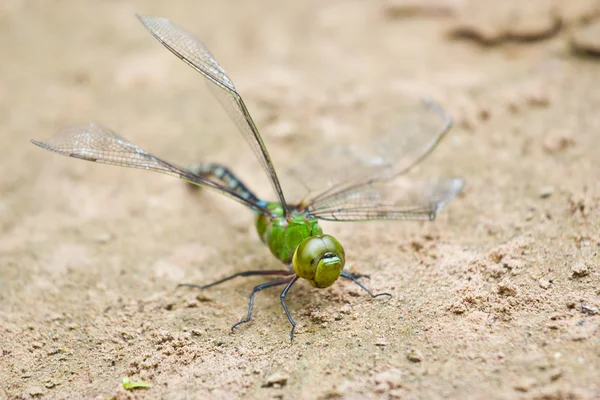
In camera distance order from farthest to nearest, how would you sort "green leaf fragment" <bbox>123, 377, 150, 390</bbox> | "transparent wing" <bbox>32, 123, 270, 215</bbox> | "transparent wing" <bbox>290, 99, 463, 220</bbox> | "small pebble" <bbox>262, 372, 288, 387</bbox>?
"transparent wing" <bbox>290, 99, 463, 220</bbox> → "transparent wing" <bbox>32, 123, 270, 215</bbox> → "green leaf fragment" <bbox>123, 377, 150, 390</bbox> → "small pebble" <bbox>262, 372, 288, 387</bbox>

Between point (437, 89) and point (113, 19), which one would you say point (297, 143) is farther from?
point (113, 19)

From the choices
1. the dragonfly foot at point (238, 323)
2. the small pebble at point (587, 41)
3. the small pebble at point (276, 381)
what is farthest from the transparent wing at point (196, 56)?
the small pebble at point (587, 41)

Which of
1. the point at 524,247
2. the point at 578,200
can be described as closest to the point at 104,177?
the point at 524,247

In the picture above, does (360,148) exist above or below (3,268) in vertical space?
above

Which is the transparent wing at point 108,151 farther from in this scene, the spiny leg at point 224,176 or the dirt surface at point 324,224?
the dirt surface at point 324,224

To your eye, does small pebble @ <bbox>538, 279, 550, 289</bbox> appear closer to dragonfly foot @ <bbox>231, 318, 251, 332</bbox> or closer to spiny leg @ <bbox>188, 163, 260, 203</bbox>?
dragonfly foot @ <bbox>231, 318, 251, 332</bbox>

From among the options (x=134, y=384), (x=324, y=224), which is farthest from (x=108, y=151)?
(x=324, y=224)

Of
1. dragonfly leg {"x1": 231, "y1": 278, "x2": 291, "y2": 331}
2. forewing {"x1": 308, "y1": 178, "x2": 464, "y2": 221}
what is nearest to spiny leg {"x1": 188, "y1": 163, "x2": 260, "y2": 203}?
forewing {"x1": 308, "y1": 178, "x2": 464, "y2": 221}
